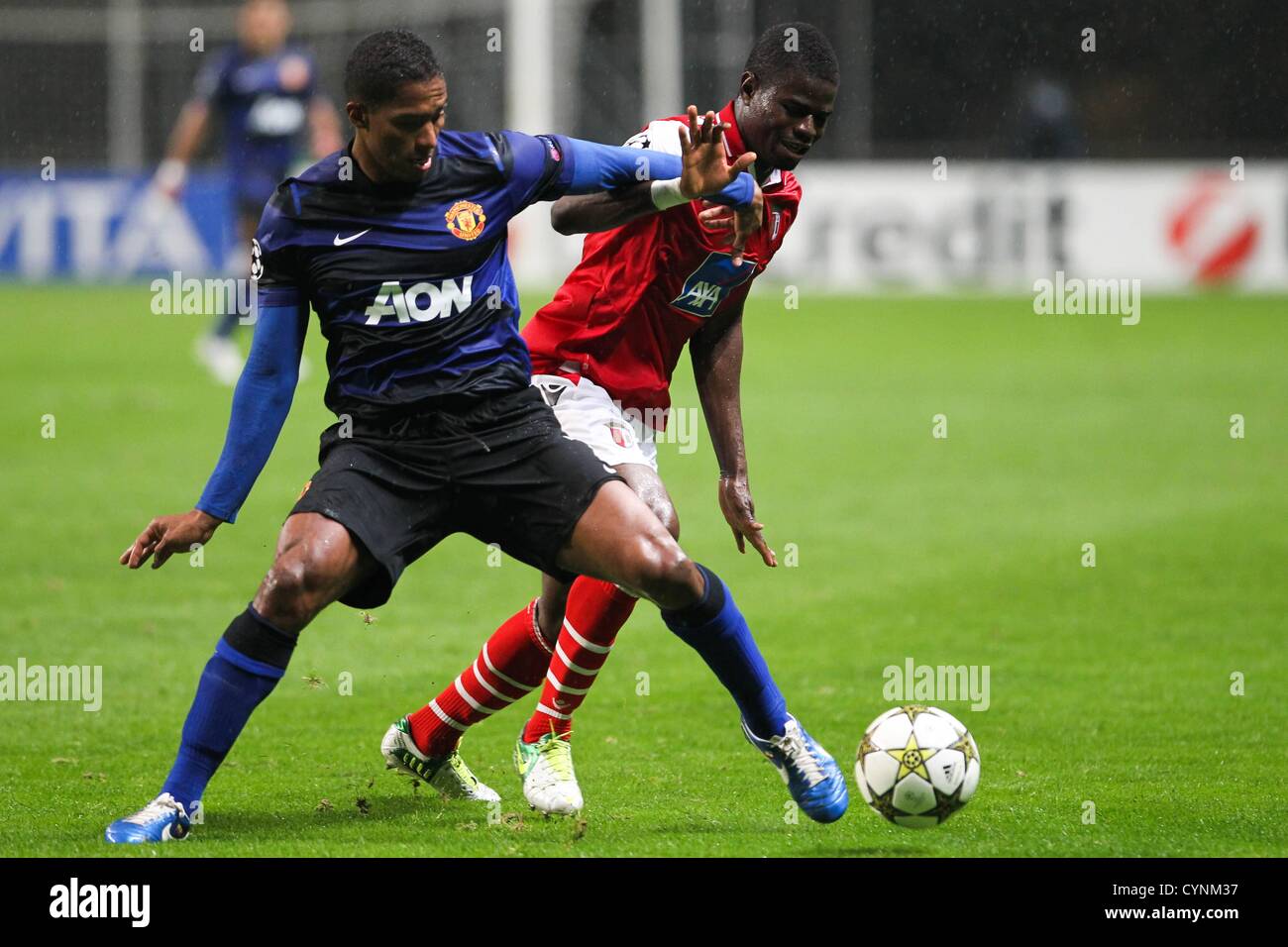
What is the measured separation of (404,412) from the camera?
15.8 ft

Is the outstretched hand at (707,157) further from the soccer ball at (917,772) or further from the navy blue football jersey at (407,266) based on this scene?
the soccer ball at (917,772)

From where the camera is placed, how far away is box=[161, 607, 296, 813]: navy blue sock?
15.0ft

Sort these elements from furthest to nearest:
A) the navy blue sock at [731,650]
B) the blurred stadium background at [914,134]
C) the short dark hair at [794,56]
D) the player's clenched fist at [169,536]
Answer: the blurred stadium background at [914,134] → the short dark hair at [794,56] → the navy blue sock at [731,650] → the player's clenched fist at [169,536]

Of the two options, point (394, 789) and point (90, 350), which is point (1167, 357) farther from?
point (394, 789)

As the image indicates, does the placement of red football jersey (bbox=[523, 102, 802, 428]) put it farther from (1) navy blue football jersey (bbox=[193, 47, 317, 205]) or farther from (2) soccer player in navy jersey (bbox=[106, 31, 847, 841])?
(1) navy blue football jersey (bbox=[193, 47, 317, 205])

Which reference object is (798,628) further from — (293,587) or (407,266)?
(293,587)

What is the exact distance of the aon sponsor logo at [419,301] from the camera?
477cm

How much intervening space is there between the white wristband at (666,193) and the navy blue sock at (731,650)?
1.02 m

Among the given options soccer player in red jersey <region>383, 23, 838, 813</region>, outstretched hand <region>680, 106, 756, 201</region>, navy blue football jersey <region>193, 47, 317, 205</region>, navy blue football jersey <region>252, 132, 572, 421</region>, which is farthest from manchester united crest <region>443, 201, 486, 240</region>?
navy blue football jersey <region>193, 47, 317, 205</region>

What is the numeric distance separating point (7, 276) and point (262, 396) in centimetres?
2282

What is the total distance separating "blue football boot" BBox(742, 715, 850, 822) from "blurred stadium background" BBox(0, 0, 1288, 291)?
18.7 metres

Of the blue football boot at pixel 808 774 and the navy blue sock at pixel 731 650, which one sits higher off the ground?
the navy blue sock at pixel 731 650

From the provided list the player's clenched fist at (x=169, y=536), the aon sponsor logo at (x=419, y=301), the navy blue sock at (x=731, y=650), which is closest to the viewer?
the player's clenched fist at (x=169, y=536)

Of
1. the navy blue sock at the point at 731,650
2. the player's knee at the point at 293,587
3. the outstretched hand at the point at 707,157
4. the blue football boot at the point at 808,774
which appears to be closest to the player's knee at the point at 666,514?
the navy blue sock at the point at 731,650
